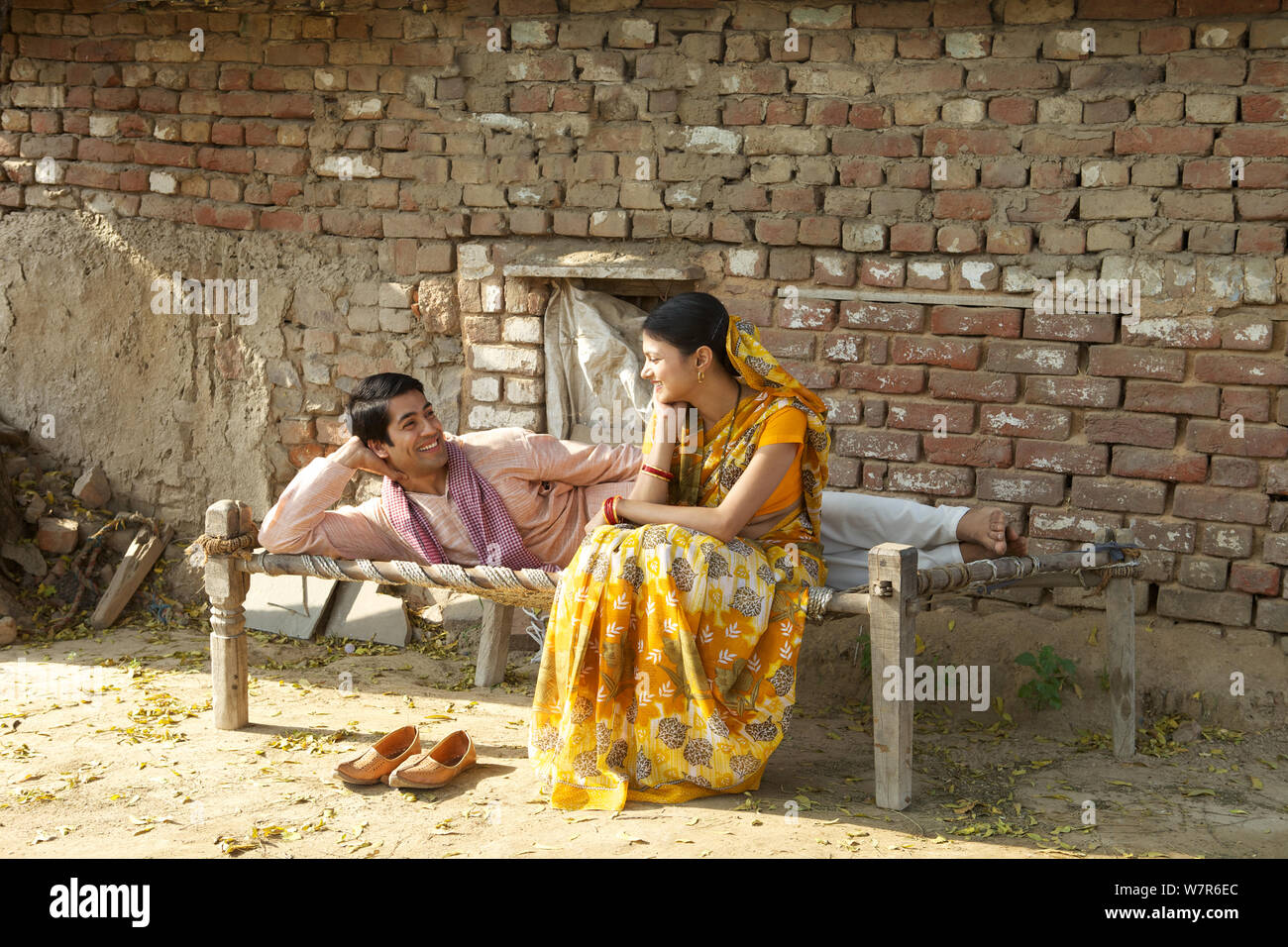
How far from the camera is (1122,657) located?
389 centimetres

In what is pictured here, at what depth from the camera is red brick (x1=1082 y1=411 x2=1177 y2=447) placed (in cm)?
421

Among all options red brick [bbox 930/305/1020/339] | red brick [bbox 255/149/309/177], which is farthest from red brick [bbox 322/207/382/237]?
red brick [bbox 930/305/1020/339]

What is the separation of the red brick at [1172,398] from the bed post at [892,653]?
1.41 meters

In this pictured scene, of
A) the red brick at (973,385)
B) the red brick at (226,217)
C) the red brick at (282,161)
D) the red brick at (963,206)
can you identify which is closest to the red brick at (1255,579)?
the red brick at (973,385)

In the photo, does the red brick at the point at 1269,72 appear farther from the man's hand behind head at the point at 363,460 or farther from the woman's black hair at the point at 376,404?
the man's hand behind head at the point at 363,460

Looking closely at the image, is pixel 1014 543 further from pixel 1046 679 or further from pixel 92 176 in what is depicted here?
pixel 92 176

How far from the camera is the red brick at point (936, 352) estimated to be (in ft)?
14.5

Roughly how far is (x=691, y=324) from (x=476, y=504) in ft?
3.35

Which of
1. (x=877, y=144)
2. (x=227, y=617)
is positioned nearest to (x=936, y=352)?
(x=877, y=144)

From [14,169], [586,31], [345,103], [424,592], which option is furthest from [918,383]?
[14,169]

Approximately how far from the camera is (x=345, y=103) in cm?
511

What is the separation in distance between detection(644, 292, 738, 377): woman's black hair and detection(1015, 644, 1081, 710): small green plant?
1.63 m

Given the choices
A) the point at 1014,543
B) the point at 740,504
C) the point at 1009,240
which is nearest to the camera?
the point at 740,504
